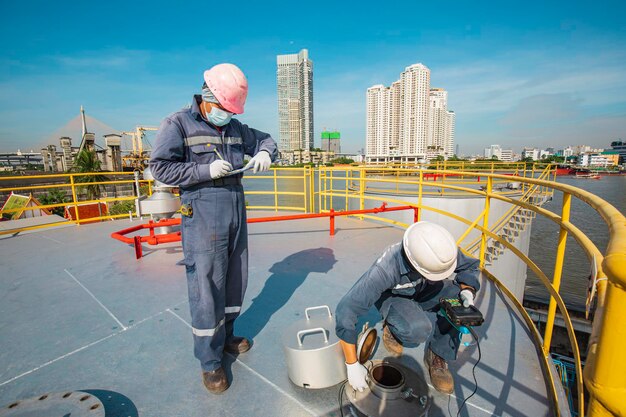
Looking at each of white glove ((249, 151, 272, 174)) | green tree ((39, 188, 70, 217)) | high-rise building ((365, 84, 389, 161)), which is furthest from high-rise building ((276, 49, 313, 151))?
white glove ((249, 151, 272, 174))

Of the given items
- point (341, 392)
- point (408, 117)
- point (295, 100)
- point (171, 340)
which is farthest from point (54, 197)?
point (295, 100)

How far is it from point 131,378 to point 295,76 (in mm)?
125044

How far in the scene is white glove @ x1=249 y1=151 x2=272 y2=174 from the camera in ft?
6.19

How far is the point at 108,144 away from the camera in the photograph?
31.1 meters

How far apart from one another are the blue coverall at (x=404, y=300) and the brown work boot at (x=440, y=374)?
0.17ft

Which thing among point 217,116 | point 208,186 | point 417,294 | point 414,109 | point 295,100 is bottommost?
point 417,294

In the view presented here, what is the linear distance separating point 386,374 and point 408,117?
9064 cm

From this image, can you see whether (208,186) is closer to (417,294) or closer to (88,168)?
(417,294)

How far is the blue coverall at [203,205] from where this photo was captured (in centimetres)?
165

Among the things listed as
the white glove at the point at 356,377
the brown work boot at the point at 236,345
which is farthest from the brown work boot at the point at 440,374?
the brown work boot at the point at 236,345

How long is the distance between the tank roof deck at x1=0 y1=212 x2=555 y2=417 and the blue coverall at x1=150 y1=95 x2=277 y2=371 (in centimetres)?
34

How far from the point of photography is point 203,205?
5.69ft

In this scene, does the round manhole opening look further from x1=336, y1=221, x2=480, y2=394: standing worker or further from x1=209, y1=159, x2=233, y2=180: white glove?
x1=209, y1=159, x2=233, y2=180: white glove

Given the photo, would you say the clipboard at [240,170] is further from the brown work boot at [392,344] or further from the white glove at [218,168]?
the brown work boot at [392,344]
